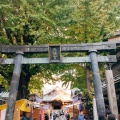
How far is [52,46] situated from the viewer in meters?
11.7

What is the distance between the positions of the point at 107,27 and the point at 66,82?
20.4 ft

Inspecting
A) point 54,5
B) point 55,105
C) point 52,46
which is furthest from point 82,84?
point 55,105

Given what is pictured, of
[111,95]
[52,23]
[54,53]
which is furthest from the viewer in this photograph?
[54,53]

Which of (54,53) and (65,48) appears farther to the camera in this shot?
(65,48)

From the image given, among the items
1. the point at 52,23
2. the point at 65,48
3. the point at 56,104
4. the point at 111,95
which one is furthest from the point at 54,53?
the point at 56,104

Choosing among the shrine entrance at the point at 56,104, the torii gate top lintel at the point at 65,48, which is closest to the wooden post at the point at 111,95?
the torii gate top lintel at the point at 65,48

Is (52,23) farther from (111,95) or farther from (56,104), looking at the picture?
(56,104)

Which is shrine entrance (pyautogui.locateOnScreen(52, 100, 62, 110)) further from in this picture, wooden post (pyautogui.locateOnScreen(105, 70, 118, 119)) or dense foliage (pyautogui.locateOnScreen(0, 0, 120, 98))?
wooden post (pyautogui.locateOnScreen(105, 70, 118, 119))

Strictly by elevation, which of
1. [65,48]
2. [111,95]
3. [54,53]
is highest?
[65,48]

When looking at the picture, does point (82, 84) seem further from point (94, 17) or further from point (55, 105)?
point (55, 105)

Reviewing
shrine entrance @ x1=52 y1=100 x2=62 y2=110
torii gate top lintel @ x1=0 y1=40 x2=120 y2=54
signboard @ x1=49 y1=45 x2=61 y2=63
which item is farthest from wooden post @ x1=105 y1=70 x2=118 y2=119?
shrine entrance @ x1=52 y1=100 x2=62 y2=110

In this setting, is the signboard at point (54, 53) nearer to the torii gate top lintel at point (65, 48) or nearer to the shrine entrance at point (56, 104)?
the torii gate top lintel at point (65, 48)

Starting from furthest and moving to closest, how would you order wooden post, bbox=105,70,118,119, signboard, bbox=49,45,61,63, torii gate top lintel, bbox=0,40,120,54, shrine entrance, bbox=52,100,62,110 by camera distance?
shrine entrance, bbox=52,100,62,110
torii gate top lintel, bbox=0,40,120,54
signboard, bbox=49,45,61,63
wooden post, bbox=105,70,118,119

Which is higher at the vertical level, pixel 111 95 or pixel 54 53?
pixel 54 53
